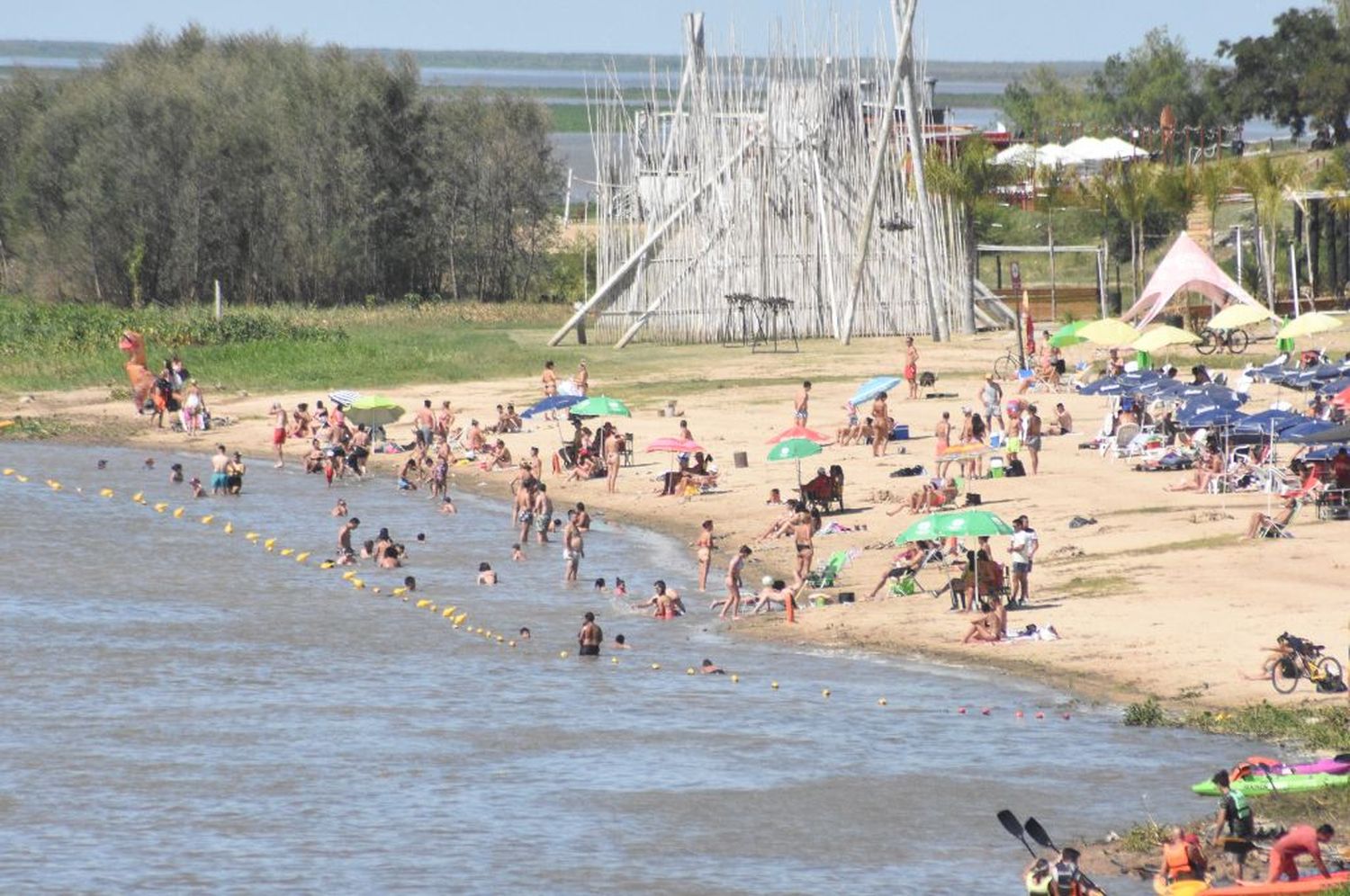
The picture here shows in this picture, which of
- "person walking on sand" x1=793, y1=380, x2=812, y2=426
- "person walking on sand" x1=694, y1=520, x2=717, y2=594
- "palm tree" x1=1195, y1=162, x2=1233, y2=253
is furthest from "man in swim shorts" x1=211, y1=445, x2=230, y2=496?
"palm tree" x1=1195, y1=162, x2=1233, y2=253

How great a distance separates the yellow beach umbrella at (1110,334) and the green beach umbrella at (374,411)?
12.9 metres

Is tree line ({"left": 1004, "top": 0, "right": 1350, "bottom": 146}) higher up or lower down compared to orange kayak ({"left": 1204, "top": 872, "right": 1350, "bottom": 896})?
higher up

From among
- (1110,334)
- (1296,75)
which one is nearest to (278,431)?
(1110,334)

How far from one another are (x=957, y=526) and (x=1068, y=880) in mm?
9435

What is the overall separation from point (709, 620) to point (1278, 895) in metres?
11.9

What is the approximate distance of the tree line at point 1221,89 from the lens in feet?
210

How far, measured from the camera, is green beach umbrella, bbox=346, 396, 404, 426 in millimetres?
40094

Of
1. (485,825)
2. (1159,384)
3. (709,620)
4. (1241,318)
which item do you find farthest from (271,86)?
(485,825)

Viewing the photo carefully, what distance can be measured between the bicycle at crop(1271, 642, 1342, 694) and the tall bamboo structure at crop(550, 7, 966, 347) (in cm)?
3031

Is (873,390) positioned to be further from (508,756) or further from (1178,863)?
(1178,863)

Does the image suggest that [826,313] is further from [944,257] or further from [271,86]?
[271,86]

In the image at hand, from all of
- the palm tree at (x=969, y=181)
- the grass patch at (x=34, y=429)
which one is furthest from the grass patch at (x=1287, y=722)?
the palm tree at (x=969, y=181)

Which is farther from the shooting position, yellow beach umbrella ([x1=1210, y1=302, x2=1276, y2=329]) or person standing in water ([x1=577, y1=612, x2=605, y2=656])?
yellow beach umbrella ([x1=1210, y1=302, x2=1276, y2=329])

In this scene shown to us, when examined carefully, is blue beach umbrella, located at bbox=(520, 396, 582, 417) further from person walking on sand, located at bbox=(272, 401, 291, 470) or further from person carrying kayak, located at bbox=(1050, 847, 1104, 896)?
person carrying kayak, located at bbox=(1050, 847, 1104, 896)
